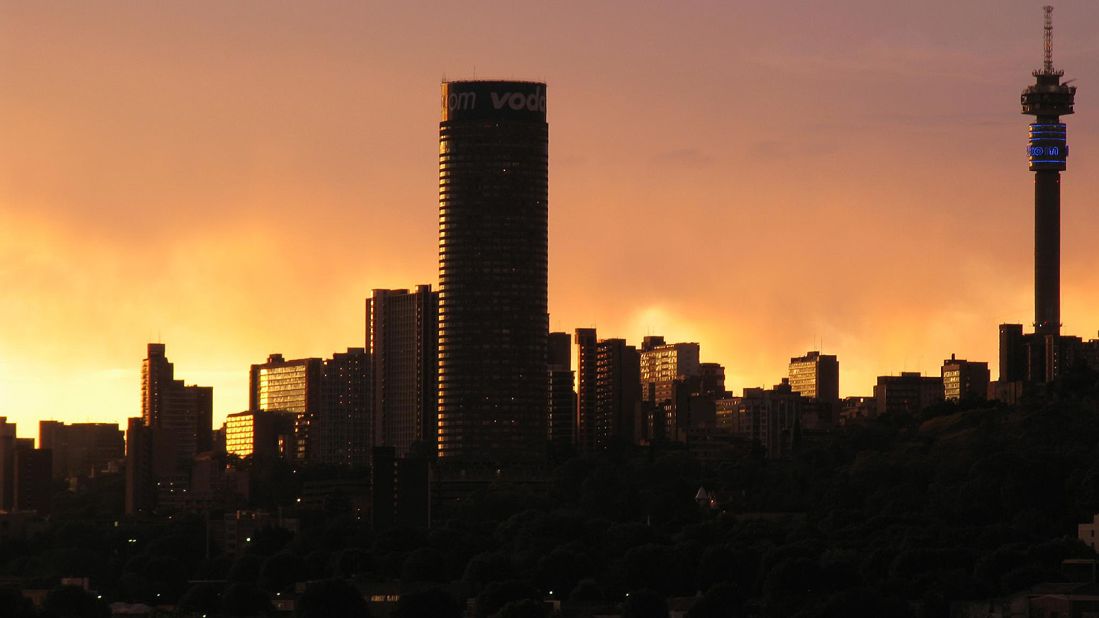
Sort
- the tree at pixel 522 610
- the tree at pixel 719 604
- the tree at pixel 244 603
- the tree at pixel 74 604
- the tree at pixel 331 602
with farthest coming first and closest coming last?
the tree at pixel 244 603, the tree at pixel 74 604, the tree at pixel 331 602, the tree at pixel 719 604, the tree at pixel 522 610

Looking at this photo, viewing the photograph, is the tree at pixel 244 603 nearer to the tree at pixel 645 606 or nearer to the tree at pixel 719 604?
the tree at pixel 645 606

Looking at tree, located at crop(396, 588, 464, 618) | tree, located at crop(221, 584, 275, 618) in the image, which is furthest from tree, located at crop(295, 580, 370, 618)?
tree, located at crop(221, 584, 275, 618)

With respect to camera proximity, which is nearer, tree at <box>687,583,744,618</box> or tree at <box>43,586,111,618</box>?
tree at <box>687,583,744,618</box>

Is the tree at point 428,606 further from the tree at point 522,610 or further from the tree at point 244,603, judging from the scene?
the tree at point 244,603

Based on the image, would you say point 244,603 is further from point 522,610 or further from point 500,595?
point 522,610

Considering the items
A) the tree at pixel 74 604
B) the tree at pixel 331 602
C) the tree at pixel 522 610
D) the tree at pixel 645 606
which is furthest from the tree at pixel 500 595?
the tree at pixel 74 604

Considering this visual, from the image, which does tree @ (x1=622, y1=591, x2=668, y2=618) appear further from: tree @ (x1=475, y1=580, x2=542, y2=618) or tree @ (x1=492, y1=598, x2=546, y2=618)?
tree @ (x1=475, y1=580, x2=542, y2=618)

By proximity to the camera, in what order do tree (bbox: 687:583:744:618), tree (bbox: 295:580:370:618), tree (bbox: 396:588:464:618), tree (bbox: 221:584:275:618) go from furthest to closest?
tree (bbox: 221:584:275:618) → tree (bbox: 295:580:370:618) → tree (bbox: 396:588:464:618) → tree (bbox: 687:583:744:618)

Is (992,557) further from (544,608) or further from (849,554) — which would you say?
(544,608)

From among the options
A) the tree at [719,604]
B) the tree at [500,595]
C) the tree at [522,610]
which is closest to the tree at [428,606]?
the tree at [500,595]

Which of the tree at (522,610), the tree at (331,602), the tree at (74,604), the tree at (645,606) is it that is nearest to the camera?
the tree at (522,610)

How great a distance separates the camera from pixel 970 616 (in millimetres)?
178375

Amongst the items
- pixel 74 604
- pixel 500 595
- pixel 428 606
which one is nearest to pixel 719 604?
pixel 500 595

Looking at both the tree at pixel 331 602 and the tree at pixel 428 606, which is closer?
the tree at pixel 428 606
